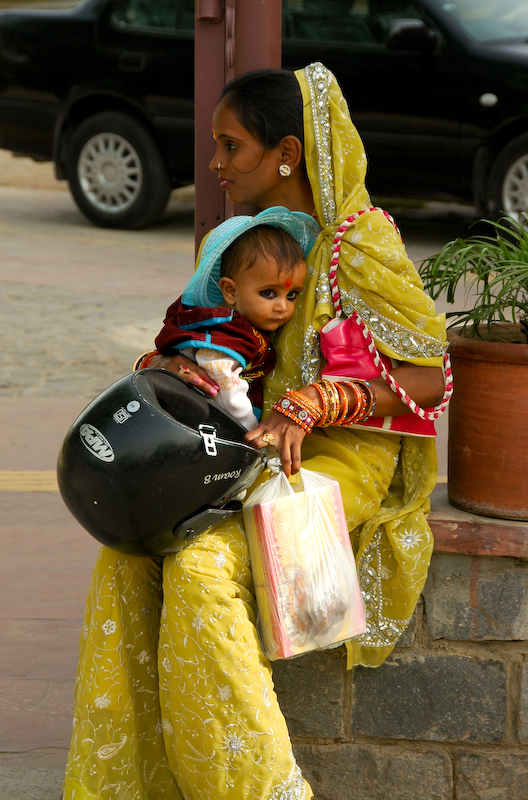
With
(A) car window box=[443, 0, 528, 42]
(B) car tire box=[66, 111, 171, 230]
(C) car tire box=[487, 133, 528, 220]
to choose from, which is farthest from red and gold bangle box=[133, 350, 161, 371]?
(B) car tire box=[66, 111, 171, 230]

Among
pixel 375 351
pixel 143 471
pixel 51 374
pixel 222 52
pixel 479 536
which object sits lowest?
pixel 51 374

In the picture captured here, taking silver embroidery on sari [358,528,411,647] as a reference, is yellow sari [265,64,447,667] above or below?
above

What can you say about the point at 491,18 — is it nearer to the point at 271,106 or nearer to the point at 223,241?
the point at 271,106

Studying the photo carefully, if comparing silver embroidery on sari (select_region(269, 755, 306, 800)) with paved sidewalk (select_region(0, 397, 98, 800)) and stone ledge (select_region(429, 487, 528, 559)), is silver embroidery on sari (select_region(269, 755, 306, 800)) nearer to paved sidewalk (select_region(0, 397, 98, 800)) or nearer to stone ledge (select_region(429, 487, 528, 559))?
stone ledge (select_region(429, 487, 528, 559))

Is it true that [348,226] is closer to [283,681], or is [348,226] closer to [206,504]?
[206,504]

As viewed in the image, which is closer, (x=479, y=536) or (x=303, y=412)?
(x=303, y=412)

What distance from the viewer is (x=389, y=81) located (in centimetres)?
819

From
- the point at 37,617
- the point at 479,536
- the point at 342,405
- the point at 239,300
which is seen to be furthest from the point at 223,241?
the point at 37,617

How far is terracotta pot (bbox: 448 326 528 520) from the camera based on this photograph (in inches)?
91.8

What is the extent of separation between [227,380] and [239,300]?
19 centimetres

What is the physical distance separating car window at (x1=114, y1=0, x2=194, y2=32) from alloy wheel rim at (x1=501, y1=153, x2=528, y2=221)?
2.82 meters

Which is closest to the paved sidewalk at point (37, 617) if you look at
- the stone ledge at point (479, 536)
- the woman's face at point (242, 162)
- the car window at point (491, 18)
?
the stone ledge at point (479, 536)

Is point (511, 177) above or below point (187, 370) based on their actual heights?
above

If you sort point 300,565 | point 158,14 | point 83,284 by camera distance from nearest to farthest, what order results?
point 300,565, point 83,284, point 158,14
